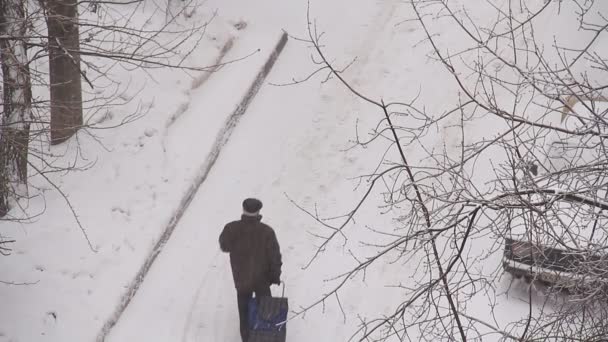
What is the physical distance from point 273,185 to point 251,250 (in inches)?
131

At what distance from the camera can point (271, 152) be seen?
12711 millimetres

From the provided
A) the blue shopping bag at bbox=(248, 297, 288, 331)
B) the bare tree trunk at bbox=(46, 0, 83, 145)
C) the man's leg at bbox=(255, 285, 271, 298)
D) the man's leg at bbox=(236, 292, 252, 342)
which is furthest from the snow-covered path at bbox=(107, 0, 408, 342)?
the bare tree trunk at bbox=(46, 0, 83, 145)

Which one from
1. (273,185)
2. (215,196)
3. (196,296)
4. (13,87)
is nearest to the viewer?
(13,87)

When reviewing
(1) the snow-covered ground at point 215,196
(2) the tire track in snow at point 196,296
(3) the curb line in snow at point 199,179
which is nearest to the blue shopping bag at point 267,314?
(1) the snow-covered ground at point 215,196

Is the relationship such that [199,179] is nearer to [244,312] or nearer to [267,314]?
[244,312]

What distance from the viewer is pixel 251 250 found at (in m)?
8.70

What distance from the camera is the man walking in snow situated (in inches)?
340

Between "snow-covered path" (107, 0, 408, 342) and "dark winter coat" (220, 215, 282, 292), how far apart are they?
94 centimetres

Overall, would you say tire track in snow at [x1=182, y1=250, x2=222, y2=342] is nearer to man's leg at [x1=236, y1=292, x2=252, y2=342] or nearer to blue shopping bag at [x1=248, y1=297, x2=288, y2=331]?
man's leg at [x1=236, y1=292, x2=252, y2=342]

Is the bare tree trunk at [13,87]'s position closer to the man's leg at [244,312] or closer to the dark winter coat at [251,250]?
the dark winter coat at [251,250]

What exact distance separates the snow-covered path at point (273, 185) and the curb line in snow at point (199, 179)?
0.30 feet

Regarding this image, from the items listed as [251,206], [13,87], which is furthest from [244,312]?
[13,87]

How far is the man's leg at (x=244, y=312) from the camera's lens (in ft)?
29.3

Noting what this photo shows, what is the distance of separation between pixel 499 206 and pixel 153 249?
6039 millimetres
